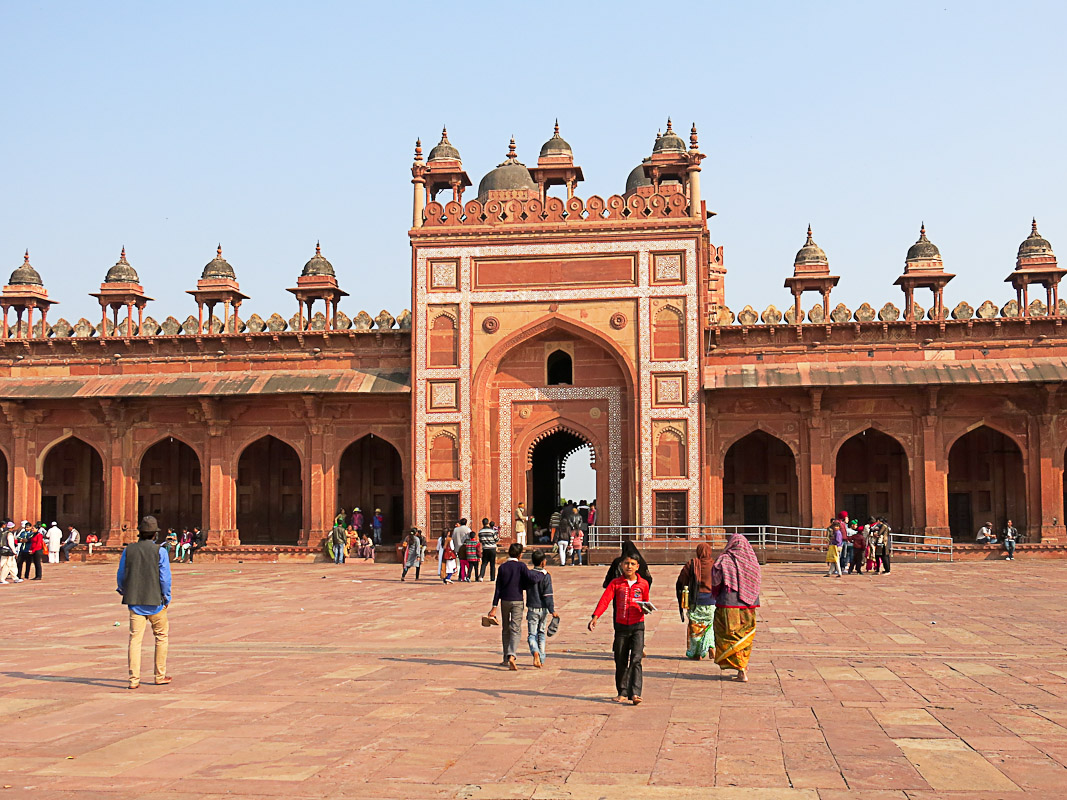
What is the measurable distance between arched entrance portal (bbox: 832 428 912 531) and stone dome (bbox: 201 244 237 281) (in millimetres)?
17000

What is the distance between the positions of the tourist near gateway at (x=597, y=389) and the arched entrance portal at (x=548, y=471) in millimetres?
2980

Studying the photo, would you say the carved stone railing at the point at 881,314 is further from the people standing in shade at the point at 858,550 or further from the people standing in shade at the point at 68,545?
the people standing in shade at the point at 68,545

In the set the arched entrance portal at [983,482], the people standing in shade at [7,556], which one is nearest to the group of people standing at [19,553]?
the people standing in shade at [7,556]

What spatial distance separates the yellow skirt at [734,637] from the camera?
9117 millimetres

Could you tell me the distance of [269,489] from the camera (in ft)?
104

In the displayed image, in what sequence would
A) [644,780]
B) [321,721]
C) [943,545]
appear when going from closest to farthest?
[644,780]
[321,721]
[943,545]

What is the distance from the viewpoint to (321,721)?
745 centimetres

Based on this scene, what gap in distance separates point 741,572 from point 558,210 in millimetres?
18840

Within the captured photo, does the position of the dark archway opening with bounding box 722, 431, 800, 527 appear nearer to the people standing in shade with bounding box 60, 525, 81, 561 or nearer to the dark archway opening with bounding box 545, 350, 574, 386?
the dark archway opening with bounding box 545, 350, 574, 386

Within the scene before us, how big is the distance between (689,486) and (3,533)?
47.9 feet

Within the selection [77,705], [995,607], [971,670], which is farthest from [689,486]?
[77,705]

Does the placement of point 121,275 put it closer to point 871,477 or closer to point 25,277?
point 25,277

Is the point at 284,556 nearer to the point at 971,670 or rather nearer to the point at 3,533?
the point at 3,533

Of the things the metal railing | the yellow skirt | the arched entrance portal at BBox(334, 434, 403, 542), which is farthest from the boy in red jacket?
the arched entrance portal at BBox(334, 434, 403, 542)
